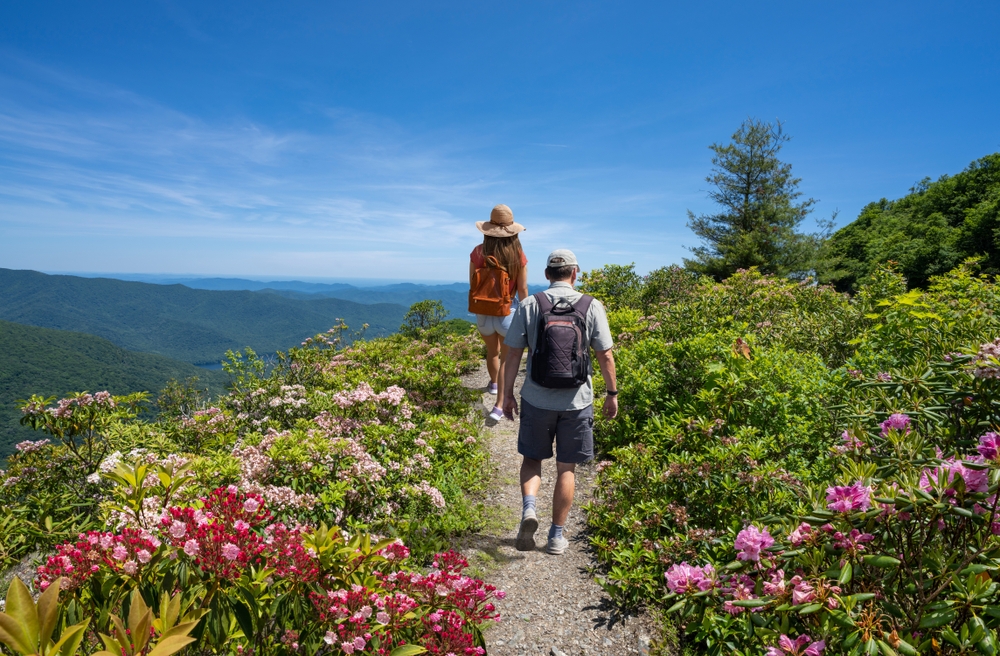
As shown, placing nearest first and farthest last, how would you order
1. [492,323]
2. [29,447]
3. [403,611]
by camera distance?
[403,611]
[29,447]
[492,323]

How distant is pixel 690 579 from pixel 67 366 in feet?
512

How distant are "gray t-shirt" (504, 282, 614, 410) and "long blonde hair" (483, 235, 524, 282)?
2.41m

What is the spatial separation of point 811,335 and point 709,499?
411 cm

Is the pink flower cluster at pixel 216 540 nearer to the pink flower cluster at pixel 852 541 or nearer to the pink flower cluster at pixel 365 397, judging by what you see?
the pink flower cluster at pixel 852 541

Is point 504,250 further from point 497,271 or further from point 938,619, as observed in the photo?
point 938,619

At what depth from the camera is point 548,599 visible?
3330mm

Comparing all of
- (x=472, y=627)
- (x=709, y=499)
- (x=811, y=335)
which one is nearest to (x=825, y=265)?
(x=811, y=335)

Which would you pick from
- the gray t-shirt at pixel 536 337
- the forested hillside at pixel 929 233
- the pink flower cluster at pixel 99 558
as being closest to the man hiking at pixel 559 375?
the gray t-shirt at pixel 536 337

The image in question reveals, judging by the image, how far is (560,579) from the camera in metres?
3.55

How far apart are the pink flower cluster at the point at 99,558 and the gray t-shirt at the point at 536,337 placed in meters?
2.31

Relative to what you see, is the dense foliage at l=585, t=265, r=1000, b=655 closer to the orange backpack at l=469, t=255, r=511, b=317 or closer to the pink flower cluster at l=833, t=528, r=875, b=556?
the pink flower cluster at l=833, t=528, r=875, b=556

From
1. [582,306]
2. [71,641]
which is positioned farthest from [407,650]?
[582,306]

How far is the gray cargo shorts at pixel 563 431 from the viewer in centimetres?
362

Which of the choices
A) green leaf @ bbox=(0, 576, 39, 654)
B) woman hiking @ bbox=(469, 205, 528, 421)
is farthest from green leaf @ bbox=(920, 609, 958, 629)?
woman hiking @ bbox=(469, 205, 528, 421)
